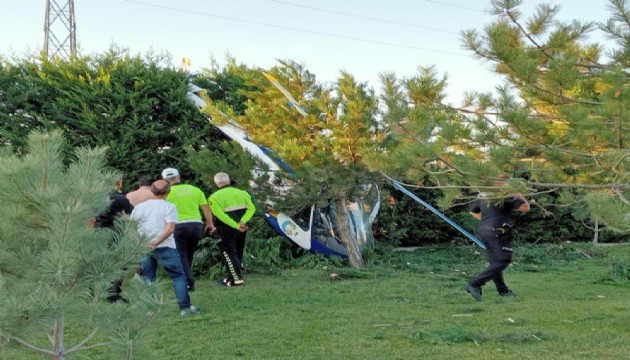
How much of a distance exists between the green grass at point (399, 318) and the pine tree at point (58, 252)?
26 centimetres

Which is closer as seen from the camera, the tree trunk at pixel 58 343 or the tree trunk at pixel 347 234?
the tree trunk at pixel 58 343

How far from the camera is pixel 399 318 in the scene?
6930 mm

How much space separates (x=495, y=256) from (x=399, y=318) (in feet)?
5.66

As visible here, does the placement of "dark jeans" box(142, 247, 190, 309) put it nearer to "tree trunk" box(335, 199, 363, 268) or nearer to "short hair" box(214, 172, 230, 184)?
"short hair" box(214, 172, 230, 184)

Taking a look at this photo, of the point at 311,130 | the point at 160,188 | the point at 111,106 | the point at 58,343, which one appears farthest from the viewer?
the point at 111,106

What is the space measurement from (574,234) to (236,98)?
317 inches

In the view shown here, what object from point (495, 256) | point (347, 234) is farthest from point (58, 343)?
point (347, 234)

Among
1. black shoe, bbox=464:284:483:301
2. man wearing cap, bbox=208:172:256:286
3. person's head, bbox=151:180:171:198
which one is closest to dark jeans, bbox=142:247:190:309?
person's head, bbox=151:180:171:198

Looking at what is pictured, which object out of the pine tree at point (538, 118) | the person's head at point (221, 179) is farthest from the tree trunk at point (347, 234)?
the pine tree at point (538, 118)

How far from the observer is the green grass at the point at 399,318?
5535 mm

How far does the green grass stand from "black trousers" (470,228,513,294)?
237 millimetres

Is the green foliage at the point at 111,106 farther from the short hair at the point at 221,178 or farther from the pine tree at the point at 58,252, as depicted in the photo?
the pine tree at the point at 58,252

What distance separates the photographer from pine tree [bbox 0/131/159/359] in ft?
10.2

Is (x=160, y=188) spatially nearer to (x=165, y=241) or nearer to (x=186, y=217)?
(x=165, y=241)
